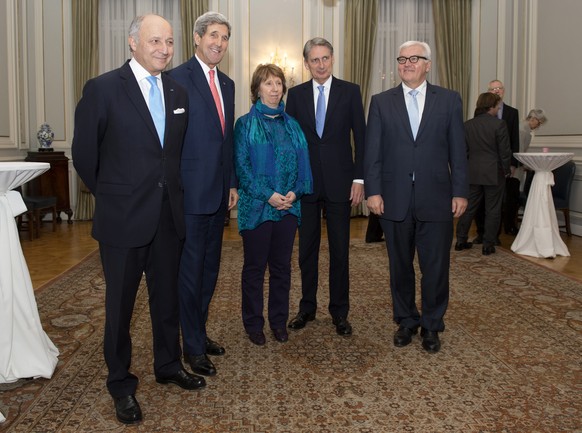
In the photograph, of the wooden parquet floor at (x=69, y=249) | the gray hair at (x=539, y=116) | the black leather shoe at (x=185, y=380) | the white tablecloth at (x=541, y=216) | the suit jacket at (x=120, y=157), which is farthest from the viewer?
the gray hair at (x=539, y=116)

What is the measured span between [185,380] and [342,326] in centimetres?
120

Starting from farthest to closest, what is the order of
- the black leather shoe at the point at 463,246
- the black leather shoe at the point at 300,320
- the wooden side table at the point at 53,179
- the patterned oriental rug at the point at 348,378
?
the wooden side table at the point at 53,179 → the black leather shoe at the point at 463,246 → the black leather shoe at the point at 300,320 → the patterned oriental rug at the point at 348,378

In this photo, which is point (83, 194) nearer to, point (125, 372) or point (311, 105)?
point (311, 105)

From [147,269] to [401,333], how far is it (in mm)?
1613

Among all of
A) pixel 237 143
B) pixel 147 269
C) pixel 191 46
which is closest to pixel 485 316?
pixel 237 143

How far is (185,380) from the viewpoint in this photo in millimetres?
2887

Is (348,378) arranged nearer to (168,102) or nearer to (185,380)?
(185,380)

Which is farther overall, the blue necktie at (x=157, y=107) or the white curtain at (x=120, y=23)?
the white curtain at (x=120, y=23)

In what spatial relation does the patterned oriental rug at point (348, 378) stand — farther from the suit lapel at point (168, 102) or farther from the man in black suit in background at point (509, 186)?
the man in black suit in background at point (509, 186)

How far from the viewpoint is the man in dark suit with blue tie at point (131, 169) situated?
2.49 meters

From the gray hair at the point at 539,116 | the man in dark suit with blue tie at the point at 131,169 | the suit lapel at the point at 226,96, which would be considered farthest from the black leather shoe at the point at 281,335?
the gray hair at the point at 539,116

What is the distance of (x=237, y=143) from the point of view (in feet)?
11.0

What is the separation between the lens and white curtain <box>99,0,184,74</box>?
31.2ft

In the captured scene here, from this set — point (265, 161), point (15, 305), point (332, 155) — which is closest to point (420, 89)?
point (332, 155)
